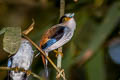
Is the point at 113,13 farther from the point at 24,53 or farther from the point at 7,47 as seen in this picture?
the point at 7,47

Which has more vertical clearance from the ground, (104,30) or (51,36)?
(51,36)

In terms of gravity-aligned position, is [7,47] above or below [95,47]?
above

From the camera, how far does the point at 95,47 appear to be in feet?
8.40

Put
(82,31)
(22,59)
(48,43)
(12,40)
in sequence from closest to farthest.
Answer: (12,40)
(48,43)
(22,59)
(82,31)

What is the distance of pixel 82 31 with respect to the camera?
3094mm

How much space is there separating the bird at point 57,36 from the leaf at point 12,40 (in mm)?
501

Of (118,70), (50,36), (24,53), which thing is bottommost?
(118,70)

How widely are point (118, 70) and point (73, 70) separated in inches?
15.8

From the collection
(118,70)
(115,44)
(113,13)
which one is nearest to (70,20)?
(113,13)

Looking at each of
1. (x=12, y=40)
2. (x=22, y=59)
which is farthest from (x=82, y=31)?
(x=12, y=40)

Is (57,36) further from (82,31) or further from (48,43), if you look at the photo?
(82,31)

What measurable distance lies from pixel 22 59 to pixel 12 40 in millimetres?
964

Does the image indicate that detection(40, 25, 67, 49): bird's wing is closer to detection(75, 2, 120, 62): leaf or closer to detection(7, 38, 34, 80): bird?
detection(7, 38, 34, 80): bird

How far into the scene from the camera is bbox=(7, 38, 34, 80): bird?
2289mm
